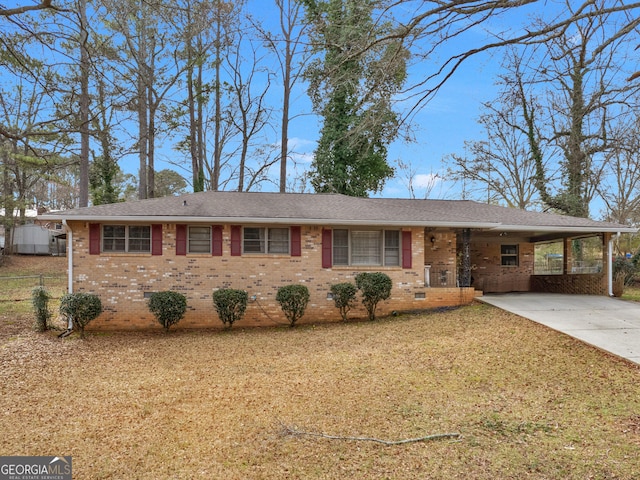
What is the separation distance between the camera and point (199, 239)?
1168 centimetres

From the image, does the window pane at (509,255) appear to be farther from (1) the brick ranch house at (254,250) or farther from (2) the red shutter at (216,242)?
(2) the red shutter at (216,242)

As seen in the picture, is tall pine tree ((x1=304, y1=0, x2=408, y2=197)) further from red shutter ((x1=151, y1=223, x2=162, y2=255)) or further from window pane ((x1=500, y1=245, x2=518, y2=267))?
window pane ((x1=500, y1=245, x2=518, y2=267))

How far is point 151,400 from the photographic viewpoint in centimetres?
600

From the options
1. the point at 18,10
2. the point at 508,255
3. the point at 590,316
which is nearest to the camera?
the point at 18,10

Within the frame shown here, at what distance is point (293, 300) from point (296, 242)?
171cm

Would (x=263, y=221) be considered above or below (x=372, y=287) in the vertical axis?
above

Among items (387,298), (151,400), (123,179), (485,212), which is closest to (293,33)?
(485,212)

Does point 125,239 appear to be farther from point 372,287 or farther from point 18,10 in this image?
point 372,287

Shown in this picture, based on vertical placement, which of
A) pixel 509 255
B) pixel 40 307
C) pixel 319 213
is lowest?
pixel 40 307

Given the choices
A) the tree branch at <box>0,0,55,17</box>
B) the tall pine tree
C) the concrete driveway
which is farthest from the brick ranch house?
the tall pine tree

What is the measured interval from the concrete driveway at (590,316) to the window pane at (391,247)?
9.23 feet

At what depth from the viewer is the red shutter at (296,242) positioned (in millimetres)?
11914

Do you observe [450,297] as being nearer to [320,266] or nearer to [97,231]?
[320,266]

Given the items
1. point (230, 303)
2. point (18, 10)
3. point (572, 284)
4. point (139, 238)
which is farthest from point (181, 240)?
point (572, 284)
